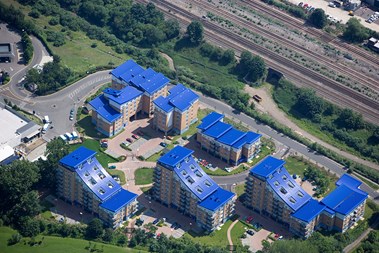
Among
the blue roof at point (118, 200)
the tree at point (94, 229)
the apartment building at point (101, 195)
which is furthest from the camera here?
the apartment building at point (101, 195)

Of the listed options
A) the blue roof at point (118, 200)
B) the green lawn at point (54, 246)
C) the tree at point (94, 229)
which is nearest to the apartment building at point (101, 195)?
the blue roof at point (118, 200)

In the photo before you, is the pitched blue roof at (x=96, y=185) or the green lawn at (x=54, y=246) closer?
Answer: the green lawn at (x=54, y=246)

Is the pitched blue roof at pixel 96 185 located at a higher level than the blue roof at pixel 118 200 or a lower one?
higher

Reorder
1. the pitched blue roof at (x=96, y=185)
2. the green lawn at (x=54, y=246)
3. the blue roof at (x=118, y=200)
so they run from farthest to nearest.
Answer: the pitched blue roof at (x=96, y=185), the blue roof at (x=118, y=200), the green lawn at (x=54, y=246)

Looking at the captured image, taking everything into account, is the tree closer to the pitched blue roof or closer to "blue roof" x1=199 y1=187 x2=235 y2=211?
the pitched blue roof

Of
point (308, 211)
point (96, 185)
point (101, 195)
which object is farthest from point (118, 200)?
point (308, 211)

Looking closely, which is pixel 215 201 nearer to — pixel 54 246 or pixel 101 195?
pixel 101 195

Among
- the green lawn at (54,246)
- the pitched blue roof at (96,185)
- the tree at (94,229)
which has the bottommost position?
the green lawn at (54,246)

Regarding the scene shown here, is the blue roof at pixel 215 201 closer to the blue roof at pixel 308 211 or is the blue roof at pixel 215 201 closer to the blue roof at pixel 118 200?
the blue roof at pixel 308 211
